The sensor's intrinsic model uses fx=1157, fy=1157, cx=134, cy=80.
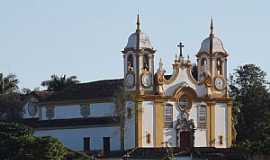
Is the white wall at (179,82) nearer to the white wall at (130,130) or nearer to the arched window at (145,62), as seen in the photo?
the arched window at (145,62)

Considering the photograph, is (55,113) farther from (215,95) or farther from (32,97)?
(215,95)

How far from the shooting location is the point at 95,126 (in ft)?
296

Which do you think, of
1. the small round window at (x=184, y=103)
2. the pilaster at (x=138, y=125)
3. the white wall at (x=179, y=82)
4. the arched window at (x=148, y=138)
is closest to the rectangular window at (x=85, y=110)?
the pilaster at (x=138, y=125)

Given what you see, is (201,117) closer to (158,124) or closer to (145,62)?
(158,124)

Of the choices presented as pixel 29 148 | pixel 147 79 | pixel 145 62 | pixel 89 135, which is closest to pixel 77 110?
pixel 89 135

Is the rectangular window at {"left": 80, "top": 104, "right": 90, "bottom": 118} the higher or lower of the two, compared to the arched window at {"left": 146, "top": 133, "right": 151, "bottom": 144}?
higher

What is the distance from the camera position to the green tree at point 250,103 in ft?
311

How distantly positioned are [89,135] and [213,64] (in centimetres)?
1120

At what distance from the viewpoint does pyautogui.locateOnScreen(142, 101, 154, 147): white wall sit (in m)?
85.8

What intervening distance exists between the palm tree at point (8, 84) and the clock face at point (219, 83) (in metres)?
21.2

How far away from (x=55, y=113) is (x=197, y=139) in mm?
12419

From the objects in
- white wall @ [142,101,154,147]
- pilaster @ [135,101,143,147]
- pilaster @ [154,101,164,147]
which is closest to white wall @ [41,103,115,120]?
white wall @ [142,101,154,147]

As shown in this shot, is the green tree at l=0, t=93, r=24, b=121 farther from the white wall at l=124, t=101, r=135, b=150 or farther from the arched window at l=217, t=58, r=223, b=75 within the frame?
the arched window at l=217, t=58, r=223, b=75

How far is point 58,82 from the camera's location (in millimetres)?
108188
